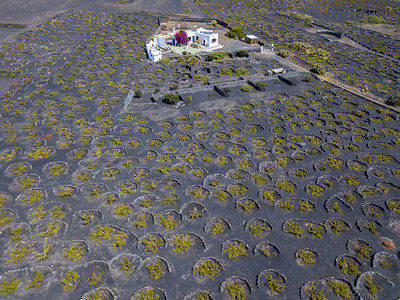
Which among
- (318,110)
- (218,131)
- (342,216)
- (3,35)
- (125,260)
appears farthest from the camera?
(3,35)

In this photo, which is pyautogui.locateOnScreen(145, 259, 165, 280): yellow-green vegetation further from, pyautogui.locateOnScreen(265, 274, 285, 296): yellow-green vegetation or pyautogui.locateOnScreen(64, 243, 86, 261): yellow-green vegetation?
pyautogui.locateOnScreen(265, 274, 285, 296): yellow-green vegetation

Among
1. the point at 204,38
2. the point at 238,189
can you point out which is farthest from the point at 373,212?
the point at 204,38

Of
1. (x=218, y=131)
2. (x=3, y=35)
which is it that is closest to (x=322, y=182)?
(x=218, y=131)

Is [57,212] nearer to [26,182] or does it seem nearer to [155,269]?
[26,182]

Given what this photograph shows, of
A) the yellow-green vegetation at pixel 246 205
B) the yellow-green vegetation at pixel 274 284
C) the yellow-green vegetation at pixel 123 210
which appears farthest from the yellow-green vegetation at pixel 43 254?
the yellow-green vegetation at pixel 274 284

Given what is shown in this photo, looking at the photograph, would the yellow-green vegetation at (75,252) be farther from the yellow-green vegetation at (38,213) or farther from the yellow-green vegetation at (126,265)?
the yellow-green vegetation at (38,213)

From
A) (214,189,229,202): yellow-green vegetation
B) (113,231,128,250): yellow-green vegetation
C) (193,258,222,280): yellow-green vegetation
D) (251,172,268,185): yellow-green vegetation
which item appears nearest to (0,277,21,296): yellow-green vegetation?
(113,231,128,250): yellow-green vegetation

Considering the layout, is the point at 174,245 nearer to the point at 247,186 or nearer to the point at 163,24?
the point at 247,186
